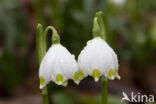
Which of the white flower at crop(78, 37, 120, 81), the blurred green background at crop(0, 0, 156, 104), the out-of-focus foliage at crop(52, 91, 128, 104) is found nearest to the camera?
the white flower at crop(78, 37, 120, 81)

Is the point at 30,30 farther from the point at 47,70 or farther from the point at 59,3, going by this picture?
the point at 47,70

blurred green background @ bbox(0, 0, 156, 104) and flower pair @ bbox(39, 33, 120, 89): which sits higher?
blurred green background @ bbox(0, 0, 156, 104)

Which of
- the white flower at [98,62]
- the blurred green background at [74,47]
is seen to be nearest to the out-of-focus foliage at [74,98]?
the blurred green background at [74,47]

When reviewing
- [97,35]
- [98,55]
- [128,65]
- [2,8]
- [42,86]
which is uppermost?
[2,8]

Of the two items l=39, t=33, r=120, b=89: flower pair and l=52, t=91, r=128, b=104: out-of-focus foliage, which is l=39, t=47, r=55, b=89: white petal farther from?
l=52, t=91, r=128, b=104: out-of-focus foliage

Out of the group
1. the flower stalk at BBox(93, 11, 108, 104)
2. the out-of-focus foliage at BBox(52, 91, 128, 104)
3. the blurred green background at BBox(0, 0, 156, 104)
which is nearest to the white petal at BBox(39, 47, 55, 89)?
the flower stalk at BBox(93, 11, 108, 104)

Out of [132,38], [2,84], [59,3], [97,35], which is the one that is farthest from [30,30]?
[97,35]

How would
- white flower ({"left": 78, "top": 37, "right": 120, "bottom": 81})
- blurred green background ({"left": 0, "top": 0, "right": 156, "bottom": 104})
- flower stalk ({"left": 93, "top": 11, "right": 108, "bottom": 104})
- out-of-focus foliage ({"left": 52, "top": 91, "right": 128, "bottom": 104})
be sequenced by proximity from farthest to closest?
blurred green background ({"left": 0, "top": 0, "right": 156, "bottom": 104}), out-of-focus foliage ({"left": 52, "top": 91, "right": 128, "bottom": 104}), flower stalk ({"left": 93, "top": 11, "right": 108, "bottom": 104}), white flower ({"left": 78, "top": 37, "right": 120, "bottom": 81})
